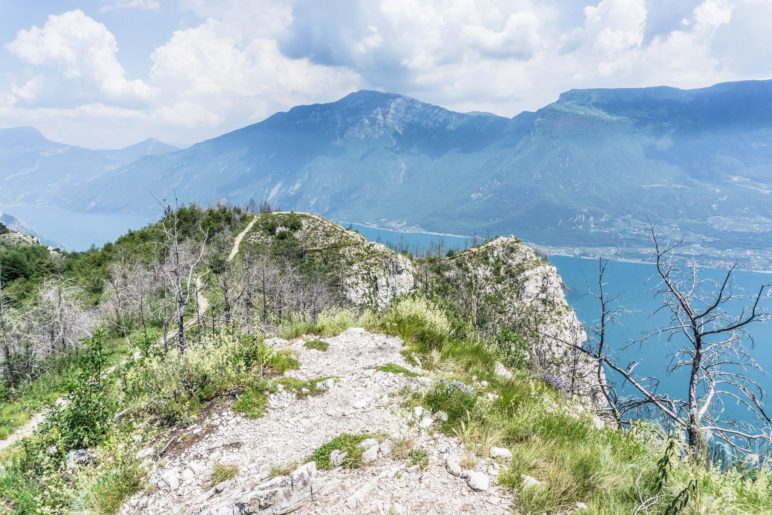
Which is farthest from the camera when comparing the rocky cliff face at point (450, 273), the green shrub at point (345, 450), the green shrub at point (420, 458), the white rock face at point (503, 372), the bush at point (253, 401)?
the rocky cliff face at point (450, 273)

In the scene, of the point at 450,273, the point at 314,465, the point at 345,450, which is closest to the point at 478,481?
the point at 345,450

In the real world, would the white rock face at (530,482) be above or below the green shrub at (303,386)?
above

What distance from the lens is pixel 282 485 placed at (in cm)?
565

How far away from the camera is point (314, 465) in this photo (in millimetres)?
6027

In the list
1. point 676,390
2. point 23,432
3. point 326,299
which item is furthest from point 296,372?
point 676,390

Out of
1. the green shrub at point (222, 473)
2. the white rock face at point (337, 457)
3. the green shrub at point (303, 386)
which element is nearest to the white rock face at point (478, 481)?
the white rock face at point (337, 457)

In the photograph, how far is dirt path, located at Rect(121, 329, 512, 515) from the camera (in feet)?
17.6

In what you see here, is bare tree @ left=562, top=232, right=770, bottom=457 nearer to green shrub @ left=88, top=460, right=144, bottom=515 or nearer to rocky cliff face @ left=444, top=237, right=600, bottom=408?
green shrub @ left=88, top=460, right=144, bottom=515

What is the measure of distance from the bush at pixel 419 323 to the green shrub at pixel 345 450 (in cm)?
529

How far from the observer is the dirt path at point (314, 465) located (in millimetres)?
5352

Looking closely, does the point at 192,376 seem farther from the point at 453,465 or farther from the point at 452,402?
the point at 453,465

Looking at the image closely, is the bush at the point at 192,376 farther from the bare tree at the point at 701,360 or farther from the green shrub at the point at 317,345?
the bare tree at the point at 701,360

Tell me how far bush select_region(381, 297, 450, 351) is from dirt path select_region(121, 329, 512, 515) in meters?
3.29

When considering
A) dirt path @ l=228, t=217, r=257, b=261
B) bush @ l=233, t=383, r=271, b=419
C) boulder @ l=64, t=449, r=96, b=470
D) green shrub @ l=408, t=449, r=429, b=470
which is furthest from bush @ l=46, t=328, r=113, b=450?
dirt path @ l=228, t=217, r=257, b=261
